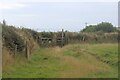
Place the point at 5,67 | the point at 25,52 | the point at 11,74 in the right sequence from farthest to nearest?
1. the point at 25,52
2. the point at 5,67
3. the point at 11,74

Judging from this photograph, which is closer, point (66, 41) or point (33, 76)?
point (33, 76)

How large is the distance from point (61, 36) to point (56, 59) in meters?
18.7

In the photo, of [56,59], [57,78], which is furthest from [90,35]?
[57,78]

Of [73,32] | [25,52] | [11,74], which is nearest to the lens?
[11,74]

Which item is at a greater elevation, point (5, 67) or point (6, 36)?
point (6, 36)

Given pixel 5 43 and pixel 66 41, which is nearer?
pixel 5 43

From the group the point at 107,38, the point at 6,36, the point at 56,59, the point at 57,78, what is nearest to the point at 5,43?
the point at 6,36

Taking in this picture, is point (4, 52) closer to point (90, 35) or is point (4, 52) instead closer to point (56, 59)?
point (56, 59)

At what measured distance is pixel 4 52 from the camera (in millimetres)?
14211

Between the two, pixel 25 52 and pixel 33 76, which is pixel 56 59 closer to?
pixel 25 52

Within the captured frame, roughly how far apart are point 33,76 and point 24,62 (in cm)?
408

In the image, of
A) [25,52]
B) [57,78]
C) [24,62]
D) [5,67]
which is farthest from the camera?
[25,52]

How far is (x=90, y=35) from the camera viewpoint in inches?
1570

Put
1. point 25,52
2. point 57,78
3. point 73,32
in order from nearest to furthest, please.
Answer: point 57,78, point 25,52, point 73,32
